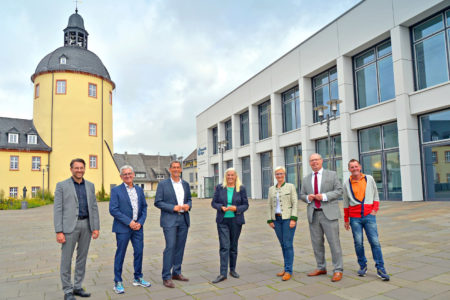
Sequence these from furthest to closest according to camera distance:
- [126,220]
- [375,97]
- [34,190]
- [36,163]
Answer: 1. [36,163]
2. [34,190]
3. [375,97]
4. [126,220]

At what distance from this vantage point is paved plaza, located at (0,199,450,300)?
4.50 metres

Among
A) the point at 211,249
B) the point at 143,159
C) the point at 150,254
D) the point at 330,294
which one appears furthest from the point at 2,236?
the point at 143,159

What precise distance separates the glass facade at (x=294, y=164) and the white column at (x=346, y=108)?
17.0 ft

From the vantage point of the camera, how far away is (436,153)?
1602 centimetres

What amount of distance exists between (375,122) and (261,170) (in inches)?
504

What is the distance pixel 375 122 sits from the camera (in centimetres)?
1853

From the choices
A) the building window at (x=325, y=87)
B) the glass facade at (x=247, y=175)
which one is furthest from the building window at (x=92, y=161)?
the building window at (x=325, y=87)

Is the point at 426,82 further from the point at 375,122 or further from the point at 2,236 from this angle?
the point at 2,236

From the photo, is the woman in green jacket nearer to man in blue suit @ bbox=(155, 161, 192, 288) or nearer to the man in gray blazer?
man in blue suit @ bbox=(155, 161, 192, 288)

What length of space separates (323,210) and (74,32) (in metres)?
44.0

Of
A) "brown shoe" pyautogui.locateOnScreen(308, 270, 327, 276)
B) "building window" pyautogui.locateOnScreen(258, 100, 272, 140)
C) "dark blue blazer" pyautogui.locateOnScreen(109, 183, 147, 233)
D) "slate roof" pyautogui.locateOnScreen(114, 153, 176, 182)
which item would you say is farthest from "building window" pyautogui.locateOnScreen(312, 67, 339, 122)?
"slate roof" pyautogui.locateOnScreen(114, 153, 176, 182)

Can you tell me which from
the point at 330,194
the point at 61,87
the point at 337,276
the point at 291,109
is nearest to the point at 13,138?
the point at 61,87

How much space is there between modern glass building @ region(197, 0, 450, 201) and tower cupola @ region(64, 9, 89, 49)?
82.0ft

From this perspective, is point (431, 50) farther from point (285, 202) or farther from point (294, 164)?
point (285, 202)
